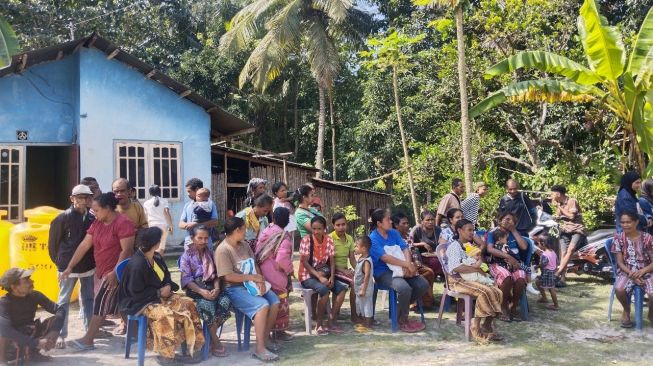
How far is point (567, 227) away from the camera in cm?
841

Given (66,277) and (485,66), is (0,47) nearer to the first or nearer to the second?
(66,277)

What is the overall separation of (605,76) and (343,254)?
5555mm

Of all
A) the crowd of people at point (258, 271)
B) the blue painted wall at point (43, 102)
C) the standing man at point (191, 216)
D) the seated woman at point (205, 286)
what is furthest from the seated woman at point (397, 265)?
the blue painted wall at point (43, 102)

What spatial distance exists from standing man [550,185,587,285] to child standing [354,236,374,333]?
11.3 feet

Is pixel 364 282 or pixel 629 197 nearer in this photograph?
pixel 364 282

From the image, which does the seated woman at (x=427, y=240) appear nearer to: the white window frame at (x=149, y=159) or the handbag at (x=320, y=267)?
the handbag at (x=320, y=267)

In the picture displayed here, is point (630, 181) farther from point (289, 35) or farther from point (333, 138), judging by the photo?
point (333, 138)

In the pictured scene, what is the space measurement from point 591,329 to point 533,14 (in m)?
8.95

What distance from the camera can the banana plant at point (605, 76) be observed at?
890 cm

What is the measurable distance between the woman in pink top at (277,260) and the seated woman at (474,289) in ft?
5.59

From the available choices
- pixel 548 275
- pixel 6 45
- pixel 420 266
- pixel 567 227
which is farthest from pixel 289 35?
pixel 548 275

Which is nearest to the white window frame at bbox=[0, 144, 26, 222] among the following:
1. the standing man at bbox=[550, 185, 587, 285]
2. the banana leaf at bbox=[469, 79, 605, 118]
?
the banana leaf at bbox=[469, 79, 605, 118]

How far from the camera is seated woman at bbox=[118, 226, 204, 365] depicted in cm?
491

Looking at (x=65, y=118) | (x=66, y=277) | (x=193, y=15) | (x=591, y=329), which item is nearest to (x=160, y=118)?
(x=65, y=118)
